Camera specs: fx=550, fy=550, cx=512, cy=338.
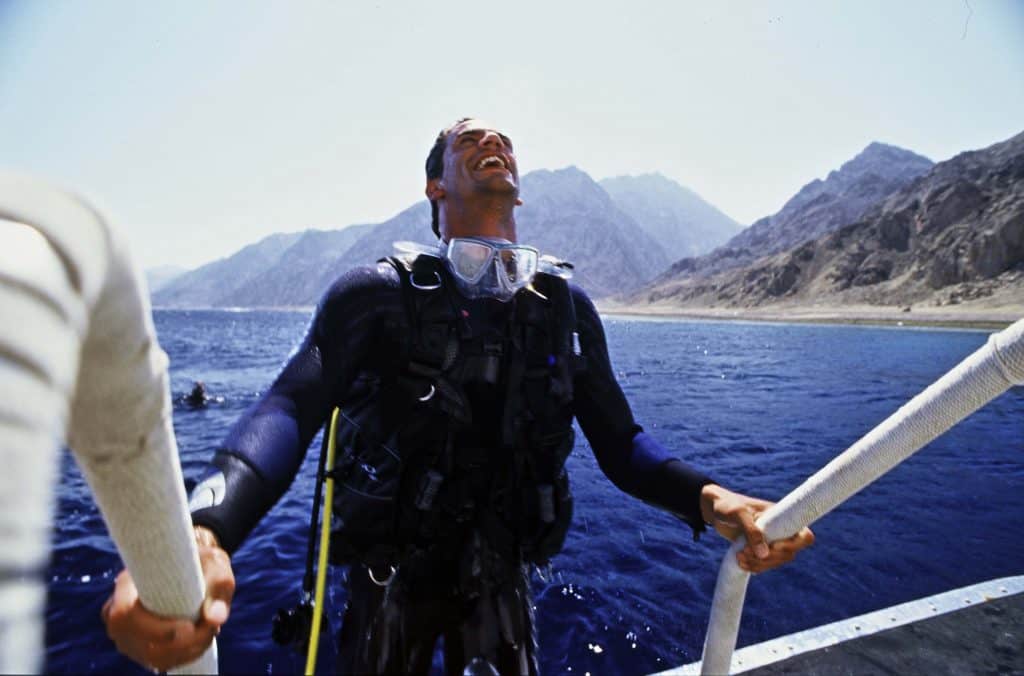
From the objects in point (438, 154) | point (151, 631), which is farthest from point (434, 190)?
point (151, 631)

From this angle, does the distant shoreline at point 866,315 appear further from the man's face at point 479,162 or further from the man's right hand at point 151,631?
the man's right hand at point 151,631

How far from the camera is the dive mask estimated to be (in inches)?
123

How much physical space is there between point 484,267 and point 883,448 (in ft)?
6.78

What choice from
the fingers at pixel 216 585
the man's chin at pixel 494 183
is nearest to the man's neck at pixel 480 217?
the man's chin at pixel 494 183

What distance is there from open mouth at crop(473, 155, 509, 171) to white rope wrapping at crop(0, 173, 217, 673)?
2.73 meters

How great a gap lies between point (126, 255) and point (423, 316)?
6.92 feet

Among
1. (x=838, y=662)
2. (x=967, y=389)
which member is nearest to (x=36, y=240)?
(x=967, y=389)

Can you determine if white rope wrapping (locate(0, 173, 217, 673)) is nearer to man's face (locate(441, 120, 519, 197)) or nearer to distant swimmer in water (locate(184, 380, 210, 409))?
man's face (locate(441, 120, 519, 197))

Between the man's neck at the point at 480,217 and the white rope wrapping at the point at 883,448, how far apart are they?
218cm

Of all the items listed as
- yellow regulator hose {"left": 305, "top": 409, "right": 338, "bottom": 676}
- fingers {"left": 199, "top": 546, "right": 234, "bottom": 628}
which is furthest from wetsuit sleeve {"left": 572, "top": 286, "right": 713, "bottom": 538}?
fingers {"left": 199, "top": 546, "right": 234, "bottom": 628}

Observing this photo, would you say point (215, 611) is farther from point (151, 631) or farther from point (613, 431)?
point (613, 431)

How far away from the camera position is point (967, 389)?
60.9 inches

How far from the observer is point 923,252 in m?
94.7

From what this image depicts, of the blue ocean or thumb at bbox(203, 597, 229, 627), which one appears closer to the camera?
thumb at bbox(203, 597, 229, 627)
